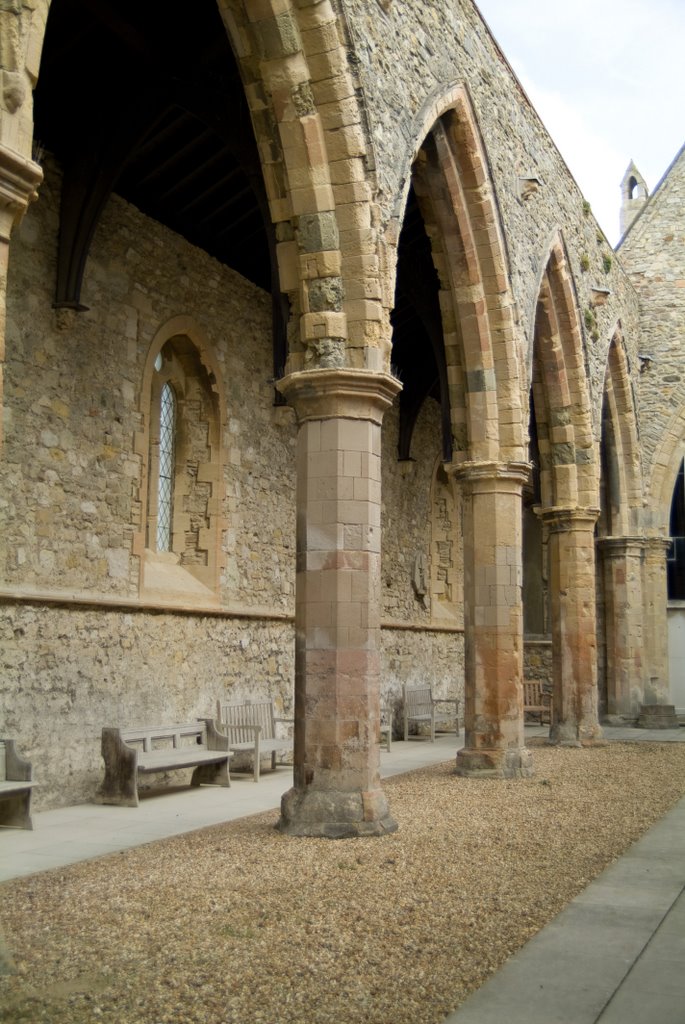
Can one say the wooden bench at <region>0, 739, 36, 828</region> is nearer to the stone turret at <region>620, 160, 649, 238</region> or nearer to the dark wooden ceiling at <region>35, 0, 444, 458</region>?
the dark wooden ceiling at <region>35, 0, 444, 458</region>

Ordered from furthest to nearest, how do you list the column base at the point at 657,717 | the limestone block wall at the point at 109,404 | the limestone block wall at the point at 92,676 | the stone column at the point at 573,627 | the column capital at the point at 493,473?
the column base at the point at 657,717
the stone column at the point at 573,627
the column capital at the point at 493,473
the limestone block wall at the point at 109,404
the limestone block wall at the point at 92,676

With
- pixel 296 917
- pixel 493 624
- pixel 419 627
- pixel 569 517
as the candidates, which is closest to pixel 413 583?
pixel 419 627

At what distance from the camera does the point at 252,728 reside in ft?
29.8

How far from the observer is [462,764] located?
938cm

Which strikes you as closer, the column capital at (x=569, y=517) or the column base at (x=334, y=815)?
the column base at (x=334, y=815)

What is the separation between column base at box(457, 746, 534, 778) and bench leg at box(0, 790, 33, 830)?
3.97 meters

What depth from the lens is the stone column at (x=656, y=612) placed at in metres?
16.8

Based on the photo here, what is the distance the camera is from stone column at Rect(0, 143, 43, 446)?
11.8ft

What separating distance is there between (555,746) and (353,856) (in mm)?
A: 7052

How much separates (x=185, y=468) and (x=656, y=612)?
9.47 meters

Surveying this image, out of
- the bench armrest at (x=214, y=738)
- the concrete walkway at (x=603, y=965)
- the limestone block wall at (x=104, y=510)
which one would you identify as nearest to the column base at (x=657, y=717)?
the limestone block wall at (x=104, y=510)

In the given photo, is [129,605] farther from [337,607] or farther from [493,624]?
[493,624]

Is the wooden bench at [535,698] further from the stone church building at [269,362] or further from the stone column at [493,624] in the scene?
the stone column at [493,624]

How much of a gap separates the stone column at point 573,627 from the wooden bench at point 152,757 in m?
4.89
